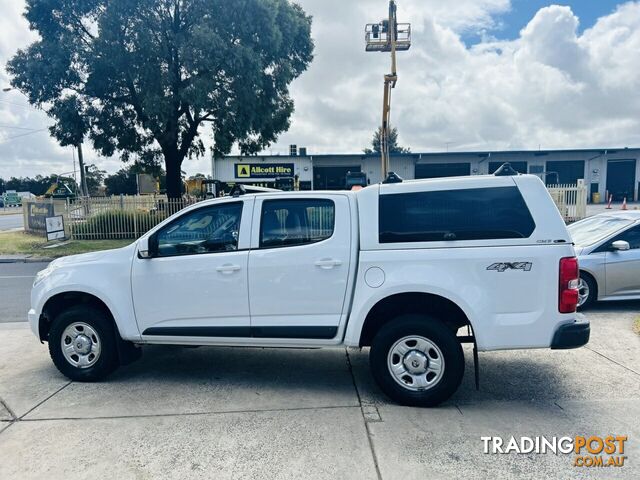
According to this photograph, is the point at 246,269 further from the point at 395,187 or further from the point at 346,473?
the point at 346,473

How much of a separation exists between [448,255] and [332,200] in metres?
1.17

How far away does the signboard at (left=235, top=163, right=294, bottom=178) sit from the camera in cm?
3591

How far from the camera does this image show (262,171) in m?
36.2

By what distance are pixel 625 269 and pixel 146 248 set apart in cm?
662

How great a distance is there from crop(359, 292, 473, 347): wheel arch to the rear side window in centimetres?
51

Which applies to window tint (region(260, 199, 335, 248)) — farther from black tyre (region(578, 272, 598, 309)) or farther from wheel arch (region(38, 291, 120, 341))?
black tyre (region(578, 272, 598, 309))

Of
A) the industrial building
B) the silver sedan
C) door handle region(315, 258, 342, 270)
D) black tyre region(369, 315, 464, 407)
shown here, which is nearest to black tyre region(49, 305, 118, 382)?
door handle region(315, 258, 342, 270)

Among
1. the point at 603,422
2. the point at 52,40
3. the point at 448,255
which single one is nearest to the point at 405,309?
the point at 448,255

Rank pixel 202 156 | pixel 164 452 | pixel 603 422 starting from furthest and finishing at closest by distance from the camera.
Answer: pixel 202 156 → pixel 603 422 → pixel 164 452

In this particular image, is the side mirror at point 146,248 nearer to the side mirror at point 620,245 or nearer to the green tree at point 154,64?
the side mirror at point 620,245

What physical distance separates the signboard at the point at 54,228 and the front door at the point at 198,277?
14027 millimetres

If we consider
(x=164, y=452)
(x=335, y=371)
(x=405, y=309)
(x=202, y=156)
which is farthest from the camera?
(x=202, y=156)

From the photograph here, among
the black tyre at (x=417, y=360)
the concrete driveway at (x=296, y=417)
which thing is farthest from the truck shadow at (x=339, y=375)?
the black tyre at (x=417, y=360)

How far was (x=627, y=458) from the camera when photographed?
3.02 meters
